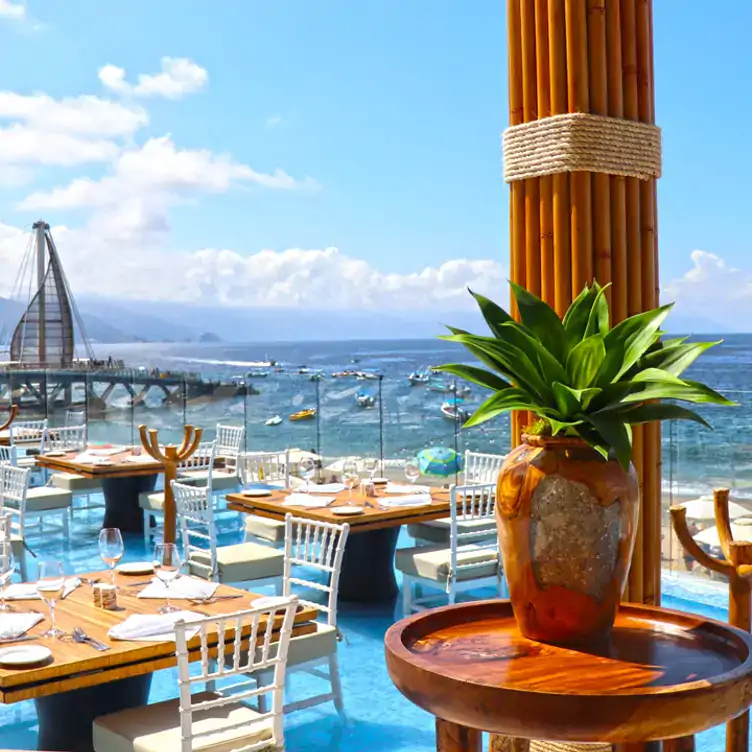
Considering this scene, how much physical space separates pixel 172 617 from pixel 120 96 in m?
76.9

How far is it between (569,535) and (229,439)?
814 centimetres

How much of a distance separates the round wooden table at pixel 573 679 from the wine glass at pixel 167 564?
191 centimetres

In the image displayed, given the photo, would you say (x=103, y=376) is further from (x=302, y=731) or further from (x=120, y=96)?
(x=120, y=96)

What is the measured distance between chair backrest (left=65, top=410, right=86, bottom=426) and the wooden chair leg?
10024 mm

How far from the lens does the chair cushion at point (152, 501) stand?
7.32 metres

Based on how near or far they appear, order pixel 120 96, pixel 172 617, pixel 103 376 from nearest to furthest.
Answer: pixel 172 617
pixel 103 376
pixel 120 96

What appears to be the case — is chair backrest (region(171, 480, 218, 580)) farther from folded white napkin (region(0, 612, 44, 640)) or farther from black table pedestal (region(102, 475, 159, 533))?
black table pedestal (region(102, 475, 159, 533))

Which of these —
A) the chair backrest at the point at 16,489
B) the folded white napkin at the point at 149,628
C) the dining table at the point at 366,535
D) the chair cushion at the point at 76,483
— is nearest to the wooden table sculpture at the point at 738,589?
the folded white napkin at the point at 149,628

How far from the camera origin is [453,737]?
1.56 m

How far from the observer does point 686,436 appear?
6457mm

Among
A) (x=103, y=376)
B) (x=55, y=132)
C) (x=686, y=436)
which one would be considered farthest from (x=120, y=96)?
(x=686, y=436)

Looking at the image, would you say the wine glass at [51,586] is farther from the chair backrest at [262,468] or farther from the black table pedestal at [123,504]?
the black table pedestal at [123,504]

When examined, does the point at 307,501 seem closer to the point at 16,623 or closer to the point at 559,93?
the point at 16,623

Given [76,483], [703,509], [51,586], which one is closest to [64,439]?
[76,483]
